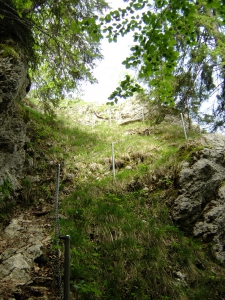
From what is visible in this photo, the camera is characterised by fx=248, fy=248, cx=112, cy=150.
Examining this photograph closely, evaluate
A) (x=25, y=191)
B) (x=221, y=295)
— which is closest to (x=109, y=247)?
(x=221, y=295)

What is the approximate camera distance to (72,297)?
3834 mm

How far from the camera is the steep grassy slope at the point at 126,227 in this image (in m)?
4.47

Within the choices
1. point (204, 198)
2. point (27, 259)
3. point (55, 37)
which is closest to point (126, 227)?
point (27, 259)

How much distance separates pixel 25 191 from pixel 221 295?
5.07 meters

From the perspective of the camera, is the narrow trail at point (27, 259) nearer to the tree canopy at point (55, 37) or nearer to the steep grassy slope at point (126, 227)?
the steep grassy slope at point (126, 227)

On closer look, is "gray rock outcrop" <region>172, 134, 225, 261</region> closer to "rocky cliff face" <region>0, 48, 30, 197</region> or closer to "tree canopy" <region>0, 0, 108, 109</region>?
"rocky cliff face" <region>0, 48, 30, 197</region>

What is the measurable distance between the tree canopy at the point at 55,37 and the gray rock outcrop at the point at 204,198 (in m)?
4.92

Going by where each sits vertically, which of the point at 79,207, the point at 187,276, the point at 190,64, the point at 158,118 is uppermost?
the point at 190,64

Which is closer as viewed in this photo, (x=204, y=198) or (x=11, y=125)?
(x=204, y=198)

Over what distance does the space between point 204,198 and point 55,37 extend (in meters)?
6.67

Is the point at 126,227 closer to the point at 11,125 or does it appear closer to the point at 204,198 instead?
the point at 204,198

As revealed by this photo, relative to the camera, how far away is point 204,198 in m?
6.75

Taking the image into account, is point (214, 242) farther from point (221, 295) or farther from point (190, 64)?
point (190, 64)

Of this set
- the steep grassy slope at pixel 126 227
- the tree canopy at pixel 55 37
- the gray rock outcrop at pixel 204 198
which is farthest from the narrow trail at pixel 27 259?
the tree canopy at pixel 55 37
